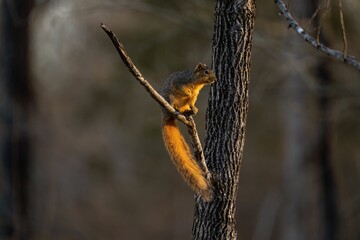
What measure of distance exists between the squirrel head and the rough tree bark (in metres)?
0.03

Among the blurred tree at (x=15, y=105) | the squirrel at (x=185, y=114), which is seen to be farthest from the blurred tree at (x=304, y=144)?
the squirrel at (x=185, y=114)

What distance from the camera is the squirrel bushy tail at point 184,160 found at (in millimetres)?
3238

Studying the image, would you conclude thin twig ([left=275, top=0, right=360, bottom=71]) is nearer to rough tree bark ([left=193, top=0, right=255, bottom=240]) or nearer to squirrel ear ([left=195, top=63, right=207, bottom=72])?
rough tree bark ([left=193, top=0, right=255, bottom=240])

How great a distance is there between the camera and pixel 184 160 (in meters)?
3.35

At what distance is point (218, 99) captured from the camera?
10.9ft

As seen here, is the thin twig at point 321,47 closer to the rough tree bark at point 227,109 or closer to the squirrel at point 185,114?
the rough tree bark at point 227,109

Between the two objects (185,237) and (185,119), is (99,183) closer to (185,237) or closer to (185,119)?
(185,237)

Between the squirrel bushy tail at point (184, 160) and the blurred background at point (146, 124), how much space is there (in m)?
0.82

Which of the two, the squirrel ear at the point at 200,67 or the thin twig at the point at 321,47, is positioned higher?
the thin twig at the point at 321,47

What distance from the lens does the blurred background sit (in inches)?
368

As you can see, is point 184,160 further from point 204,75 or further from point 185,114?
point 204,75

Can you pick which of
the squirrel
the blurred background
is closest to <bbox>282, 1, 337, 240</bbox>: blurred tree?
the blurred background

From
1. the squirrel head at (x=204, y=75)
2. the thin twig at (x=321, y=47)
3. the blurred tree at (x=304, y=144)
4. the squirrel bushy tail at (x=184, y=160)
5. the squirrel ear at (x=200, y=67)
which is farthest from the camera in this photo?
the blurred tree at (x=304, y=144)

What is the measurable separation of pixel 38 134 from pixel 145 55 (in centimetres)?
215
